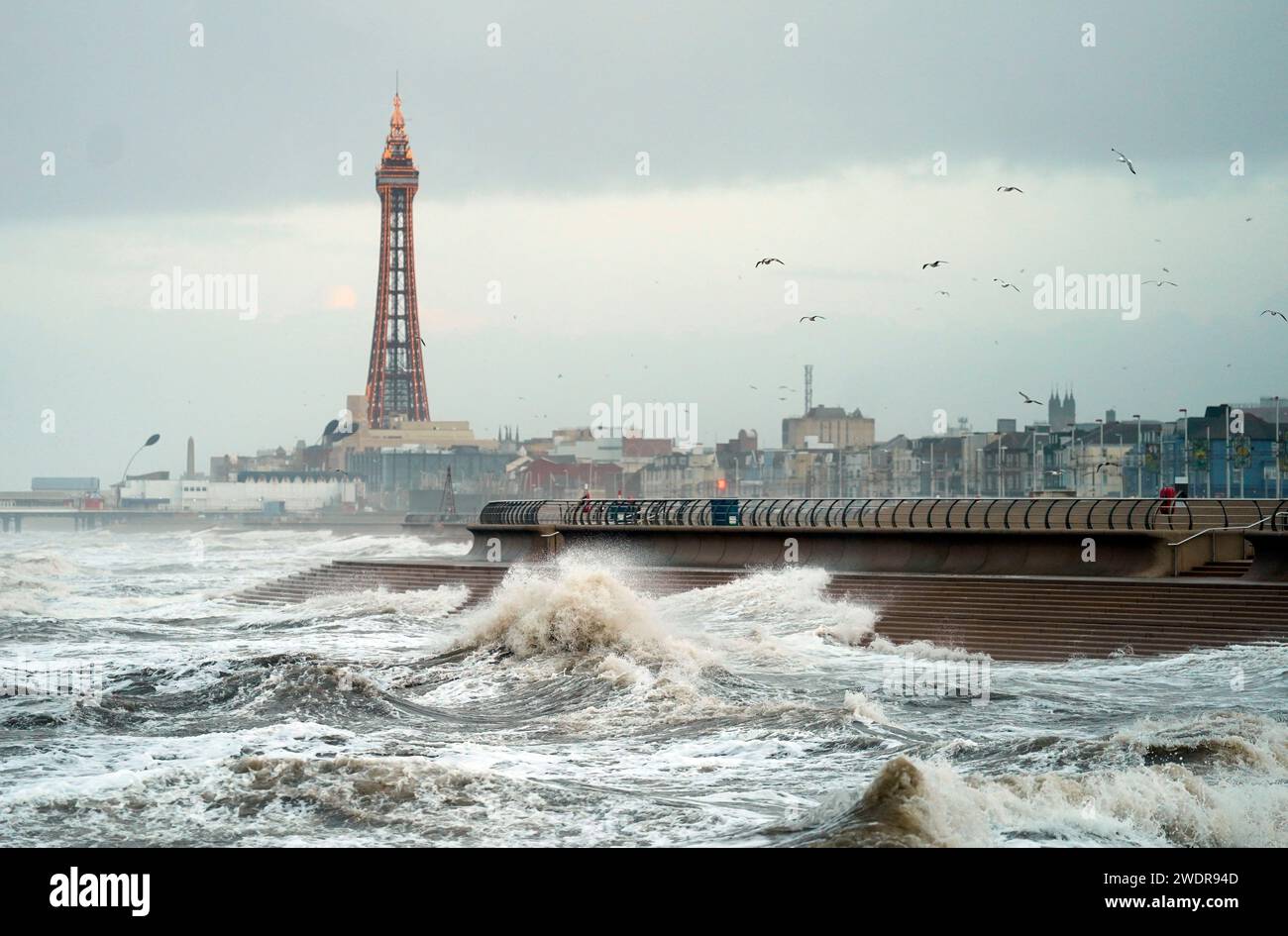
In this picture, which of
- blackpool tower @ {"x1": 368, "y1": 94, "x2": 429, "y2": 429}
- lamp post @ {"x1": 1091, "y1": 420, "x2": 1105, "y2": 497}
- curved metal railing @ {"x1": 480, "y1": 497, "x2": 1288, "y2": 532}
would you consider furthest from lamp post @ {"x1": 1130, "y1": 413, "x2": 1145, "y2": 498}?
blackpool tower @ {"x1": 368, "y1": 94, "x2": 429, "y2": 429}

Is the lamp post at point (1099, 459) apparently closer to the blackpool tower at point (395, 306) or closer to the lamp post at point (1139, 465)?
the lamp post at point (1139, 465)

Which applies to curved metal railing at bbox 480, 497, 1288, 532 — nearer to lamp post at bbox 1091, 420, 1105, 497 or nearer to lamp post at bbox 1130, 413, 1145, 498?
lamp post at bbox 1091, 420, 1105, 497

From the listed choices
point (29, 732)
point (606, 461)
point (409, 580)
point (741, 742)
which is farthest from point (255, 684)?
point (606, 461)

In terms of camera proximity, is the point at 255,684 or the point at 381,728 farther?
the point at 255,684
